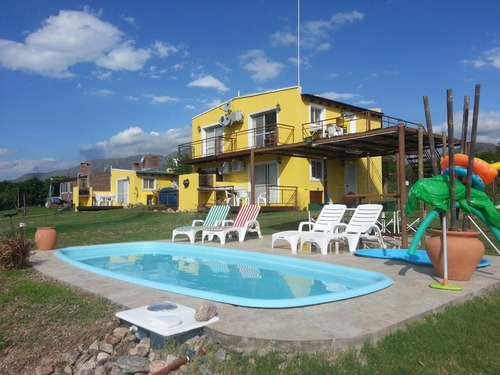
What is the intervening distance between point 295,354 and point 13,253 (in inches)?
224

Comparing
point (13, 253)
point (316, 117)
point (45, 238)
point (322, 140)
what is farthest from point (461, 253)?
point (316, 117)

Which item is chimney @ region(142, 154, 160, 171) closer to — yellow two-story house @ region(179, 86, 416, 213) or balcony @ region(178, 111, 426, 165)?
balcony @ region(178, 111, 426, 165)

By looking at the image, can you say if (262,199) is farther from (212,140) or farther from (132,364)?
(132,364)

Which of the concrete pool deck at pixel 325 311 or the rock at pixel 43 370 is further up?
the concrete pool deck at pixel 325 311

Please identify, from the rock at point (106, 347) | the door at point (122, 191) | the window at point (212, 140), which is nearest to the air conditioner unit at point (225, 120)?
the window at point (212, 140)

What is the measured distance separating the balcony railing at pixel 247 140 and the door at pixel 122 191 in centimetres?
882

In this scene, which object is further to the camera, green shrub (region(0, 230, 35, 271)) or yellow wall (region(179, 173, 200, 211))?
yellow wall (region(179, 173, 200, 211))

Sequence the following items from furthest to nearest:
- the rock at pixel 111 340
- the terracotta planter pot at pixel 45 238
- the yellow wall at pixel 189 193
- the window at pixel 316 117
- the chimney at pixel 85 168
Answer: the chimney at pixel 85 168 < the yellow wall at pixel 189 193 < the window at pixel 316 117 < the terracotta planter pot at pixel 45 238 < the rock at pixel 111 340

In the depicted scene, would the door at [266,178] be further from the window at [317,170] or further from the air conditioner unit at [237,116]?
the air conditioner unit at [237,116]

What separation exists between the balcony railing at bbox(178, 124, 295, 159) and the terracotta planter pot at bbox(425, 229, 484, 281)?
12.9m

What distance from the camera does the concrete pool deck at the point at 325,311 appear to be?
2.97 metres

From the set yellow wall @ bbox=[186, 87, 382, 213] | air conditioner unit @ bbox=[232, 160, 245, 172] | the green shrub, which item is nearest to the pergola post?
the green shrub

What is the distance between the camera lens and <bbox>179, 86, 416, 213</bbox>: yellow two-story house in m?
18.5

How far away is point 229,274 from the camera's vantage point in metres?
7.13
